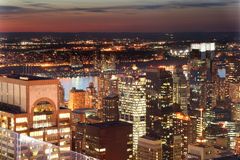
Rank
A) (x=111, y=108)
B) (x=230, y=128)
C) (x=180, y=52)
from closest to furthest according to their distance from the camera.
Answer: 1. (x=180, y=52)
2. (x=230, y=128)
3. (x=111, y=108)

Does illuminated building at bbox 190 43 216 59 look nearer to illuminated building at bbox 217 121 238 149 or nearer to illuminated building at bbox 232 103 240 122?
illuminated building at bbox 232 103 240 122

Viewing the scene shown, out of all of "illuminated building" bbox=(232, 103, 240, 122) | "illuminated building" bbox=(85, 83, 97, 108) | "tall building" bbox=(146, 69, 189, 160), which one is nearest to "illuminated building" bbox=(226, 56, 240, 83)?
"illuminated building" bbox=(232, 103, 240, 122)

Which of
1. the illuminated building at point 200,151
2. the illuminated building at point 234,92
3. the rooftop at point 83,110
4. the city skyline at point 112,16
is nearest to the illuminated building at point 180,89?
the illuminated building at point 234,92

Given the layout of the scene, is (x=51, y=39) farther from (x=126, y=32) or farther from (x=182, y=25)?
(x=182, y=25)

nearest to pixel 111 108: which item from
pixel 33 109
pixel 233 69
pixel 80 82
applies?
pixel 80 82

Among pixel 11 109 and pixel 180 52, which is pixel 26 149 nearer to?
pixel 11 109
